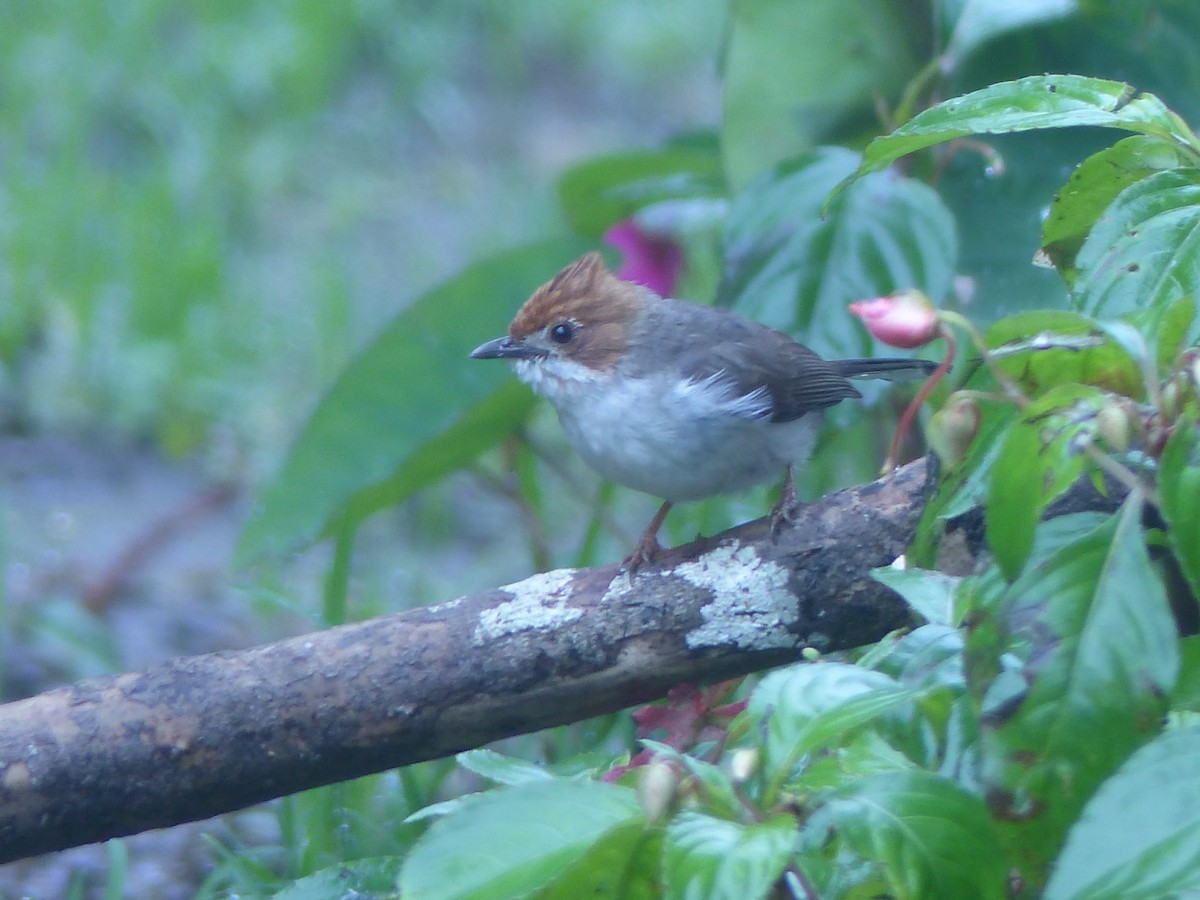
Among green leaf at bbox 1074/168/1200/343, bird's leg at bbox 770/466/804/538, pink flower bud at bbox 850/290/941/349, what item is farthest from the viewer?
bird's leg at bbox 770/466/804/538

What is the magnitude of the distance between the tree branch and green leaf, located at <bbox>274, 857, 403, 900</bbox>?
0.76ft

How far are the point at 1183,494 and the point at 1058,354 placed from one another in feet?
0.89

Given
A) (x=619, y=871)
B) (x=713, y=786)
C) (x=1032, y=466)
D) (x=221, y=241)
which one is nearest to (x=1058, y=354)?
(x=1032, y=466)

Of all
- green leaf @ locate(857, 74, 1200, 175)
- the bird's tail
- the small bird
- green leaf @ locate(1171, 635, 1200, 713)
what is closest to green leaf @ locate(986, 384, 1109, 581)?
green leaf @ locate(1171, 635, 1200, 713)

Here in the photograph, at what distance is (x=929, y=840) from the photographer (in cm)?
133

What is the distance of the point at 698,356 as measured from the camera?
3195 millimetres

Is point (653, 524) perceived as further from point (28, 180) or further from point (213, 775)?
point (28, 180)

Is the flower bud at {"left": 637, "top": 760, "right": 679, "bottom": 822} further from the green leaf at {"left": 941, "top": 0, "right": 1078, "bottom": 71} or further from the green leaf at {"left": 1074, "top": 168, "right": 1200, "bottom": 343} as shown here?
the green leaf at {"left": 941, "top": 0, "right": 1078, "bottom": 71}

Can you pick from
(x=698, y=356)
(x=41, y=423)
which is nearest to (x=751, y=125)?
(x=698, y=356)

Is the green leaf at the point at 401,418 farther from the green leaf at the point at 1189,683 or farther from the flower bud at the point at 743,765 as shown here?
the green leaf at the point at 1189,683

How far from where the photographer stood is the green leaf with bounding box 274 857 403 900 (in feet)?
6.32

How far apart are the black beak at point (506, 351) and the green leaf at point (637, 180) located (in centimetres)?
81

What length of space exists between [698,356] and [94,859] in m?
1.75

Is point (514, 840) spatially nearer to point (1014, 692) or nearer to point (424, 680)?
point (1014, 692)
